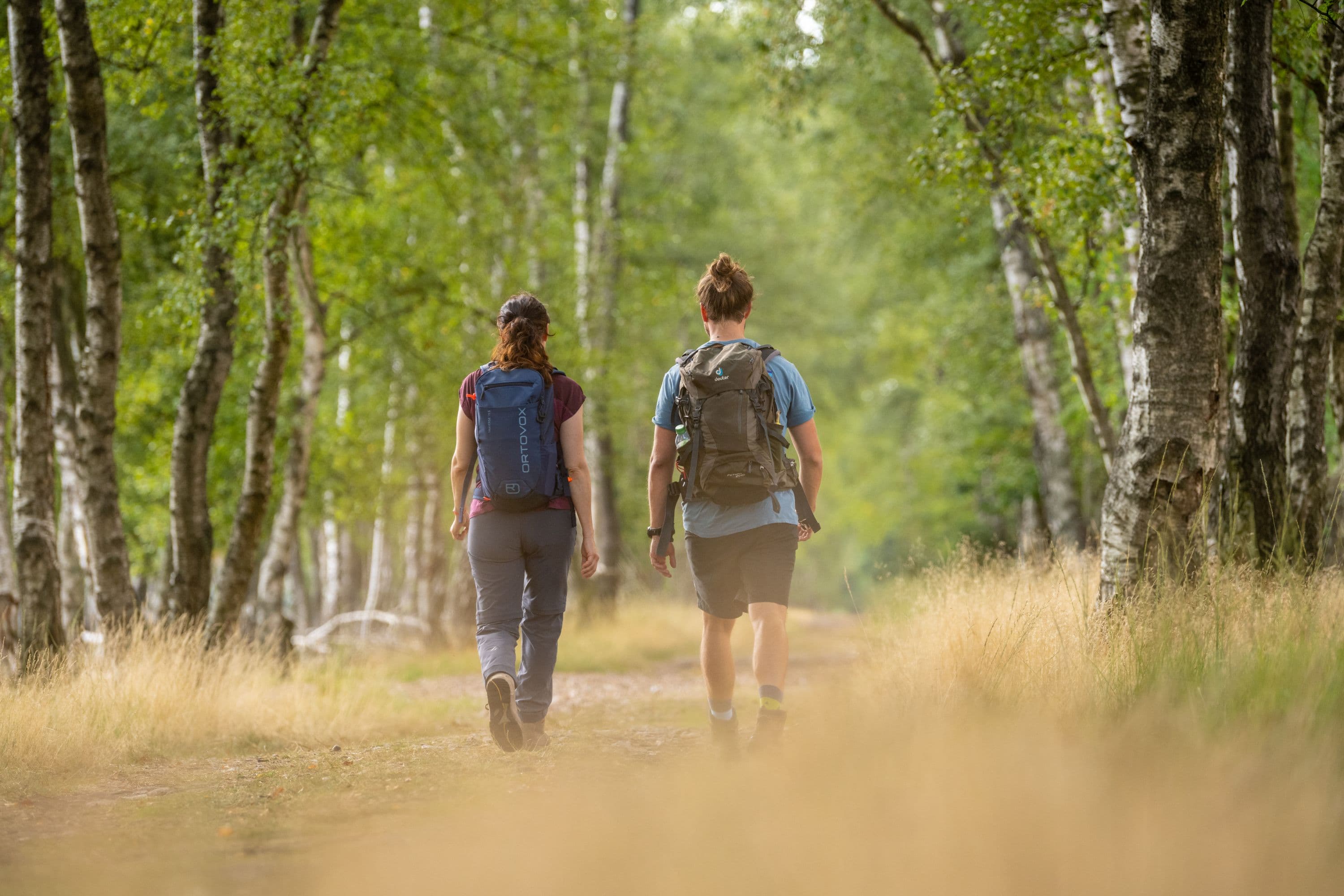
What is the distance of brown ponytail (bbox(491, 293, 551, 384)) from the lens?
5.45m

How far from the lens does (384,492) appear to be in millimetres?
20141

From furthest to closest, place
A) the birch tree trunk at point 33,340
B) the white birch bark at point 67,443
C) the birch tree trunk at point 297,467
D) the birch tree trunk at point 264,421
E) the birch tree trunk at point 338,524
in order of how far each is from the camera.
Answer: the birch tree trunk at point 338,524 → the white birch bark at point 67,443 → the birch tree trunk at point 297,467 → the birch tree trunk at point 264,421 → the birch tree trunk at point 33,340

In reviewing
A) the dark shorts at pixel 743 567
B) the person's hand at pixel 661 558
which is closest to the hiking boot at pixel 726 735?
the dark shorts at pixel 743 567

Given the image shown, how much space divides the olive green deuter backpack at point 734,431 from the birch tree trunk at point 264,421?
5629 mm

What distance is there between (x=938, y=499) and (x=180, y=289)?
24715mm

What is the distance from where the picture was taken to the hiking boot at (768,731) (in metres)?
4.69

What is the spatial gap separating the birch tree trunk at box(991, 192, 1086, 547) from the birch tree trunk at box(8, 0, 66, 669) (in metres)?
9.78

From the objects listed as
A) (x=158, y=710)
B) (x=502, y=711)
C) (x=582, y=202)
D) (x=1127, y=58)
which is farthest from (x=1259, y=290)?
(x=582, y=202)

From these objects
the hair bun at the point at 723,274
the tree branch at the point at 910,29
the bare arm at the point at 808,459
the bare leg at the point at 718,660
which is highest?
the tree branch at the point at 910,29

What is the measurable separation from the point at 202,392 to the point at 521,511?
511 centimetres

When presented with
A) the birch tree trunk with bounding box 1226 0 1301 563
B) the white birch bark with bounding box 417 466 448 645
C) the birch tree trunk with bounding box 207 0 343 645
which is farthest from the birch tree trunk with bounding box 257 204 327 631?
the birch tree trunk with bounding box 1226 0 1301 563

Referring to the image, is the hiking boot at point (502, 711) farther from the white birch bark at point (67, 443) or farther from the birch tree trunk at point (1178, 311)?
the white birch bark at point (67, 443)

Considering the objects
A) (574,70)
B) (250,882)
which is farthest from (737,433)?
(574,70)

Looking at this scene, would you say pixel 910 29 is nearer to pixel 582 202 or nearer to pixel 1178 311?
pixel 1178 311
